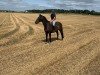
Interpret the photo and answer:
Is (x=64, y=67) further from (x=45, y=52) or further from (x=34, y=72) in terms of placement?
(x=45, y=52)

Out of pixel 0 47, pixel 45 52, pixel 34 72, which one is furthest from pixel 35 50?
pixel 34 72

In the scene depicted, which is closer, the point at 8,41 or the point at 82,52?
the point at 82,52

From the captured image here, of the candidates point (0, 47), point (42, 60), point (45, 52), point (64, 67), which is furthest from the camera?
point (0, 47)

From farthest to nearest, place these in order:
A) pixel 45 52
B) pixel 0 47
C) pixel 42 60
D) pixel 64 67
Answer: pixel 0 47
pixel 45 52
pixel 42 60
pixel 64 67

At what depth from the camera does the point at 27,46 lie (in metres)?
20.8

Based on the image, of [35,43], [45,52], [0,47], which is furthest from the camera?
[35,43]

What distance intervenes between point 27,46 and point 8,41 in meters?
2.80

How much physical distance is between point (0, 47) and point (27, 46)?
5.41 feet

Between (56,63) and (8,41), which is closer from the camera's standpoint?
(56,63)

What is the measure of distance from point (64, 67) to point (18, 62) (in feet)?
7.33

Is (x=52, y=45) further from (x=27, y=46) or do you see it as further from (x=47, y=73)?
(x=47, y=73)

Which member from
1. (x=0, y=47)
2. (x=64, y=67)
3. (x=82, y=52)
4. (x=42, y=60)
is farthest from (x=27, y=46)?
(x=64, y=67)

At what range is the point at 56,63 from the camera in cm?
1533

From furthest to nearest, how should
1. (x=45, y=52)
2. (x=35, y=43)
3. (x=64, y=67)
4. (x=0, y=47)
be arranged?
(x=35, y=43), (x=0, y=47), (x=45, y=52), (x=64, y=67)
